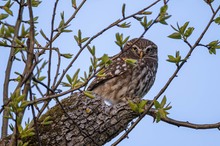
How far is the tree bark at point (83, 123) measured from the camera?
13.0ft

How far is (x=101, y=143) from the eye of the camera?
4191 millimetres

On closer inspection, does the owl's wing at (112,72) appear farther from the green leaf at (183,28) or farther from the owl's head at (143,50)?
the green leaf at (183,28)

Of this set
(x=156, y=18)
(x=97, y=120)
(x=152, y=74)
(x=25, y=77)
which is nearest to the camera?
(x=25, y=77)

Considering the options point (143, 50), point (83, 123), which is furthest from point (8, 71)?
point (143, 50)

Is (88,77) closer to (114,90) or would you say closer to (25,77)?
(25,77)

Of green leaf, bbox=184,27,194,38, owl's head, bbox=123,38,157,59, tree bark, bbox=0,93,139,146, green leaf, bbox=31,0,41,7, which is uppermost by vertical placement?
owl's head, bbox=123,38,157,59

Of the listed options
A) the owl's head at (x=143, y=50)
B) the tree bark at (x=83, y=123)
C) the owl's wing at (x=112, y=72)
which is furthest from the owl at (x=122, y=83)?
the tree bark at (x=83, y=123)

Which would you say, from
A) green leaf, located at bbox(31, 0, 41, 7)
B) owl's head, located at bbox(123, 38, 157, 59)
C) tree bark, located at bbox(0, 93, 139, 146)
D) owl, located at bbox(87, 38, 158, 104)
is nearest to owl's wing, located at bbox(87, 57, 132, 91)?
owl, located at bbox(87, 38, 158, 104)

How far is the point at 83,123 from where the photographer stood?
4.07m

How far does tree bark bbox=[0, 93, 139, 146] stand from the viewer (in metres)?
3.95

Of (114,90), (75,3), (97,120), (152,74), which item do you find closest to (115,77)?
(114,90)

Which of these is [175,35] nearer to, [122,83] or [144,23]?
[144,23]

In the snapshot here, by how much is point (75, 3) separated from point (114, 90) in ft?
9.13

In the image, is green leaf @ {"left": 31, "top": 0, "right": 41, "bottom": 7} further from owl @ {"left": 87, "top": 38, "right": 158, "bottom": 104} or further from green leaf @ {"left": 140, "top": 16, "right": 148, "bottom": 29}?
owl @ {"left": 87, "top": 38, "right": 158, "bottom": 104}
